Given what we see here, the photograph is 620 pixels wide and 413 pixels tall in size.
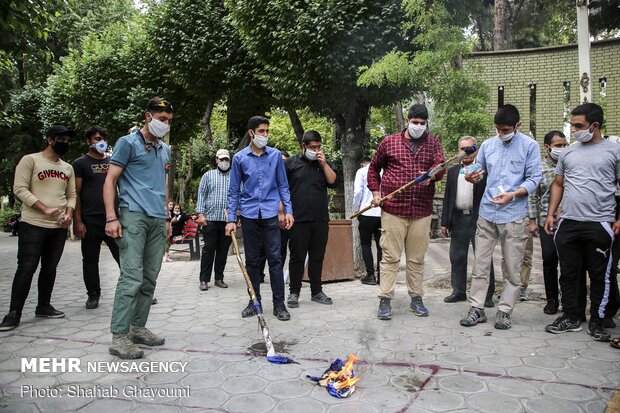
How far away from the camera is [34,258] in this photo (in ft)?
16.1

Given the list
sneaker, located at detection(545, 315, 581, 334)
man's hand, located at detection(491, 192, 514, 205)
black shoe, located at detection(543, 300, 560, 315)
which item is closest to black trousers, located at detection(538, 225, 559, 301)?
black shoe, located at detection(543, 300, 560, 315)

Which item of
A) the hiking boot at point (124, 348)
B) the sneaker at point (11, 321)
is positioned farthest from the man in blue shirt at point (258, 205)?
the sneaker at point (11, 321)

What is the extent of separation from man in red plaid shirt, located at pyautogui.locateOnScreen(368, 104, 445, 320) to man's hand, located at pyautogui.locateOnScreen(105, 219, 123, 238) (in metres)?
2.54

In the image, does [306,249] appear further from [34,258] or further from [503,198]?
[34,258]

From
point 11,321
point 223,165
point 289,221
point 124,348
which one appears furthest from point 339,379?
point 223,165

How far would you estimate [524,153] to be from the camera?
15.3 feet

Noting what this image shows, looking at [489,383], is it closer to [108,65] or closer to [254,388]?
[254,388]

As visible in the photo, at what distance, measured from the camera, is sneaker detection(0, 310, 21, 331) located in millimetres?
4707

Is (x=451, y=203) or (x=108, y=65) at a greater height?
(x=108, y=65)

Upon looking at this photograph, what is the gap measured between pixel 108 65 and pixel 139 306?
13.9 m

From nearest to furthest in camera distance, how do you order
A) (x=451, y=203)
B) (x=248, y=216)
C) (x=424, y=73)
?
(x=248, y=216) → (x=451, y=203) → (x=424, y=73)

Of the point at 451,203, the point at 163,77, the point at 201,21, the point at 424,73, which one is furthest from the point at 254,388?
the point at 163,77

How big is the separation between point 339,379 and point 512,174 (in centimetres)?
273
